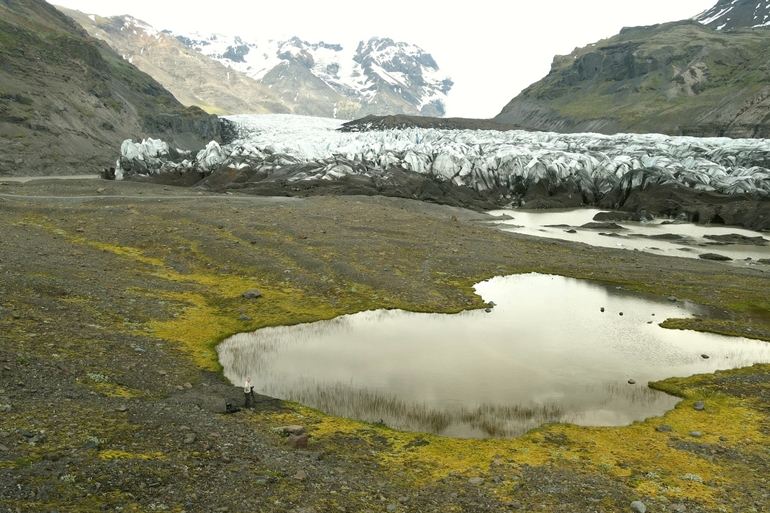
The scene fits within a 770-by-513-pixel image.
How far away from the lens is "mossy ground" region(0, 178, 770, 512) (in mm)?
10031

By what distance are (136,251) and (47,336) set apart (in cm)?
1483

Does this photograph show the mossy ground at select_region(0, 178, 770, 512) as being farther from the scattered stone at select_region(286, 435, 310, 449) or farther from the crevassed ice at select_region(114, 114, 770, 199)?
the crevassed ice at select_region(114, 114, 770, 199)

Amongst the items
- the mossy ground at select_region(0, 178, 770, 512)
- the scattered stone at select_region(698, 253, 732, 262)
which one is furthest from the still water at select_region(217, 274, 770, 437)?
the scattered stone at select_region(698, 253, 732, 262)

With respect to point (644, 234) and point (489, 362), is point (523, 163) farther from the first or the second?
point (489, 362)

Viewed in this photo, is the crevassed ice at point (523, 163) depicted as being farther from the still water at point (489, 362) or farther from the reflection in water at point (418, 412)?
the reflection in water at point (418, 412)

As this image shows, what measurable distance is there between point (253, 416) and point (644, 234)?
4221 cm

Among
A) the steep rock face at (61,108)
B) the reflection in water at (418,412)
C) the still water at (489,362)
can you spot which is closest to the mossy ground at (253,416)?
the reflection in water at (418,412)

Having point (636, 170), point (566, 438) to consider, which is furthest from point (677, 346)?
point (636, 170)

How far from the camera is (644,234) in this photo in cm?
4753

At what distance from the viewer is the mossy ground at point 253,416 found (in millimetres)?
10031

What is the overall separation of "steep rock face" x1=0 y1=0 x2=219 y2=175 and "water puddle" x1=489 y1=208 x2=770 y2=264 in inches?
2241

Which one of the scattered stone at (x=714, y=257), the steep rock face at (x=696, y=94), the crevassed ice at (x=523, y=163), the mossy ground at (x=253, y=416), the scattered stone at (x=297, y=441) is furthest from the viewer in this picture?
the steep rock face at (x=696, y=94)

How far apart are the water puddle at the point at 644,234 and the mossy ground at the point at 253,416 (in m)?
10.4

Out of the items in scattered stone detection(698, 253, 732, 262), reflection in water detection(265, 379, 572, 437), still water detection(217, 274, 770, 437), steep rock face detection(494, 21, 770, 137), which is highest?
steep rock face detection(494, 21, 770, 137)
